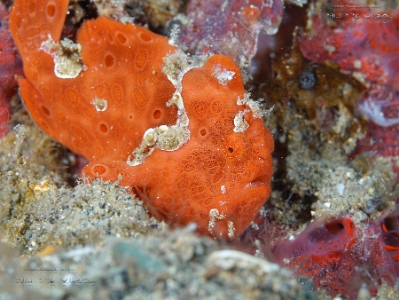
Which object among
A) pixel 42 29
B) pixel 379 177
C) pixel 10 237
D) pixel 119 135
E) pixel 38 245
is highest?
pixel 42 29

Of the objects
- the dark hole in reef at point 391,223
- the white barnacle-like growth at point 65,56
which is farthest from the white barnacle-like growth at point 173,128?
the dark hole in reef at point 391,223

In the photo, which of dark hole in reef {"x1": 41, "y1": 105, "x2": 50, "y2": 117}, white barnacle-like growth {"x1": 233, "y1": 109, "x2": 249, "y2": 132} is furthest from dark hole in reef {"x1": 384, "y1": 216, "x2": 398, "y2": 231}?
dark hole in reef {"x1": 41, "y1": 105, "x2": 50, "y2": 117}

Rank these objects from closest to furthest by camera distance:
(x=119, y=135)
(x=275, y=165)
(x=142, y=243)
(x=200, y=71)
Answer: (x=142, y=243), (x=200, y=71), (x=119, y=135), (x=275, y=165)

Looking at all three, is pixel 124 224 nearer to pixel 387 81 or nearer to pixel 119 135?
pixel 119 135

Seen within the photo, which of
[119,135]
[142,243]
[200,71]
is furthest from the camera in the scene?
[119,135]

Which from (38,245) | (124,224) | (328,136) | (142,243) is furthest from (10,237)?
(328,136)

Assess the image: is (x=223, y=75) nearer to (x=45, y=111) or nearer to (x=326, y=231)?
(x=326, y=231)

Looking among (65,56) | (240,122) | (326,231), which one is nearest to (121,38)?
(65,56)

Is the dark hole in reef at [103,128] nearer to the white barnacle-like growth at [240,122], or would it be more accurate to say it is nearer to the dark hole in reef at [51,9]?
the dark hole in reef at [51,9]
